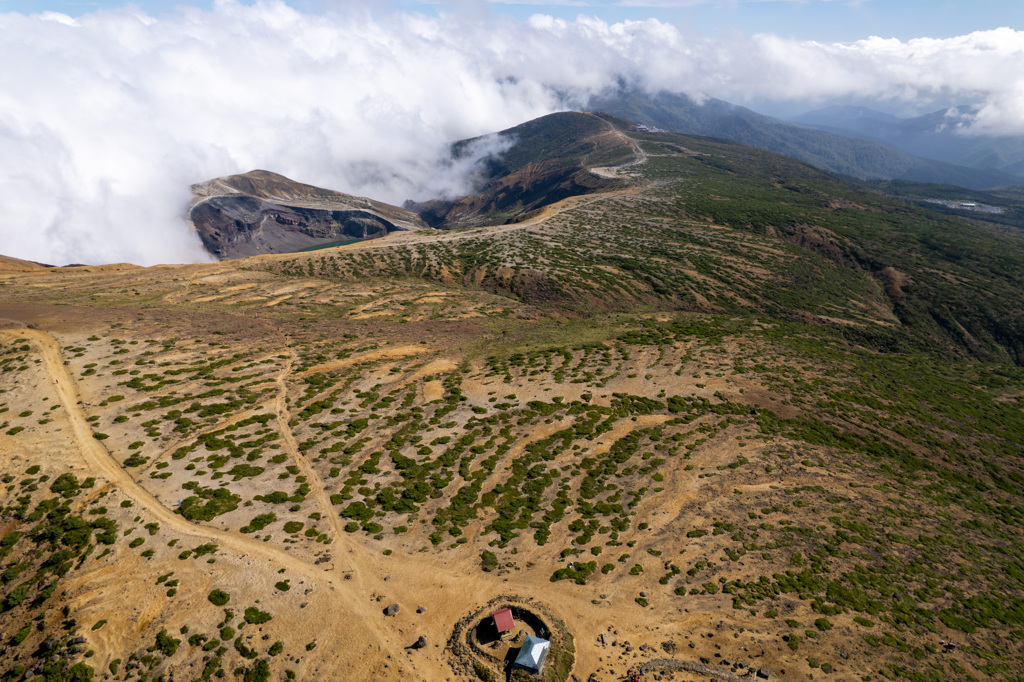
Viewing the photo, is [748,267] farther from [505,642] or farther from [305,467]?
[505,642]

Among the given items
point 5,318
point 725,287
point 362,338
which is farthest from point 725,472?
point 5,318

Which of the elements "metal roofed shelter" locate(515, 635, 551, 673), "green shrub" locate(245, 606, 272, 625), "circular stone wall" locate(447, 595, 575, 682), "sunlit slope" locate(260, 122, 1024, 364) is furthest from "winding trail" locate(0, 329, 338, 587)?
"sunlit slope" locate(260, 122, 1024, 364)

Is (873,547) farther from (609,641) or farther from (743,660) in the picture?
(609,641)

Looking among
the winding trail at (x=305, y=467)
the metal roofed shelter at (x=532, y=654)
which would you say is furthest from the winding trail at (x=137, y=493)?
the metal roofed shelter at (x=532, y=654)

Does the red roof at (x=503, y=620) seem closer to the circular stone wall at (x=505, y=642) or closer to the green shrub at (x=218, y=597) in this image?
the circular stone wall at (x=505, y=642)

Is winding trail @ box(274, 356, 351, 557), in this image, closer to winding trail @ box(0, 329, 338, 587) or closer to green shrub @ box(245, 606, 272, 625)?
winding trail @ box(0, 329, 338, 587)

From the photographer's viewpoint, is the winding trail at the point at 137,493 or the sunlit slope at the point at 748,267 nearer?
the winding trail at the point at 137,493

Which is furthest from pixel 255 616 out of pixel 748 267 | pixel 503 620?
pixel 748 267
